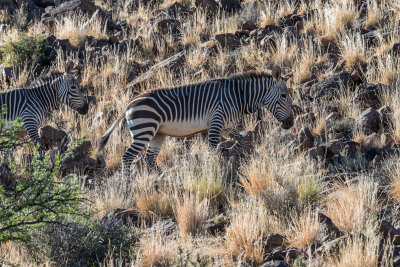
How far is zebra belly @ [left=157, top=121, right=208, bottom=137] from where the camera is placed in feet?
41.0

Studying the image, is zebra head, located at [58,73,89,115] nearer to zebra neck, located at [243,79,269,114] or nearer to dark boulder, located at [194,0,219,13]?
zebra neck, located at [243,79,269,114]

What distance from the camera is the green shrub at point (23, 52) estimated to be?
18.1 m

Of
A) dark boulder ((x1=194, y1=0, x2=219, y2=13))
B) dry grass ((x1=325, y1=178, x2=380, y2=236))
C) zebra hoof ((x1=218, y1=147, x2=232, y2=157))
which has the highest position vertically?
dark boulder ((x1=194, y1=0, x2=219, y2=13))

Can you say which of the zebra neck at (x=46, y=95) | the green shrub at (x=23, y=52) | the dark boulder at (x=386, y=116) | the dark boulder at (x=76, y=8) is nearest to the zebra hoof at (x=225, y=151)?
the dark boulder at (x=386, y=116)

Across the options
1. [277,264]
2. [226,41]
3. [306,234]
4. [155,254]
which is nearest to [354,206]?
[306,234]

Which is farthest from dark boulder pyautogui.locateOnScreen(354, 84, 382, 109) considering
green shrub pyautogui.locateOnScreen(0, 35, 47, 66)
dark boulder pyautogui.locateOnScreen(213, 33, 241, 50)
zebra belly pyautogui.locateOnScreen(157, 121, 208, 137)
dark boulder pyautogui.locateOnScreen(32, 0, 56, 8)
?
dark boulder pyautogui.locateOnScreen(32, 0, 56, 8)

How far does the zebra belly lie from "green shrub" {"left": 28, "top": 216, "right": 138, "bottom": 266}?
15.4ft

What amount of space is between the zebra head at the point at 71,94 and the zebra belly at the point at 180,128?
2.66 meters

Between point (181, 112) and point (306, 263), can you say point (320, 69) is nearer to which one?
point (181, 112)

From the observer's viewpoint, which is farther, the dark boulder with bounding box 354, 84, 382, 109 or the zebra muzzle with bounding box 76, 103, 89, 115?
the zebra muzzle with bounding box 76, 103, 89, 115

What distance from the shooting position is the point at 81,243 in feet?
25.1

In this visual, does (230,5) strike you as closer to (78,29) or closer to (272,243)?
(78,29)

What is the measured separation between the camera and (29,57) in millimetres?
18312

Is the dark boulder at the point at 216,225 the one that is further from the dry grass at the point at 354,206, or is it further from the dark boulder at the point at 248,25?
the dark boulder at the point at 248,25
